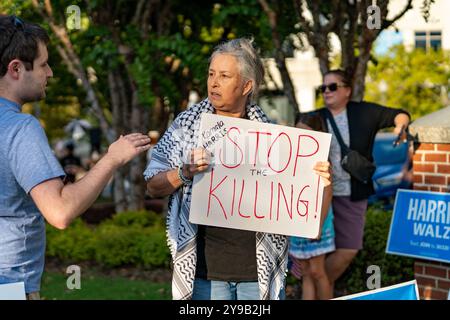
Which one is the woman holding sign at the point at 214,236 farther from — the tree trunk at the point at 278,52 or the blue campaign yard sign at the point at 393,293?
the tree trunk at the point at 278,52

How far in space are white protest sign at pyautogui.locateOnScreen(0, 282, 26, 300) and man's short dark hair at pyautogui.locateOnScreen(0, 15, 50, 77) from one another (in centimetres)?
75

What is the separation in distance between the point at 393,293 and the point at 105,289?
558cm

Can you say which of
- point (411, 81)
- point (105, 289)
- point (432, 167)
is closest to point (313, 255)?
point (432, 167)

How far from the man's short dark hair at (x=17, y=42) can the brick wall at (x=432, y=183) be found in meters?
4.05

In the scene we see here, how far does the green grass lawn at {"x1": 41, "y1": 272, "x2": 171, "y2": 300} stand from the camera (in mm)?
8367

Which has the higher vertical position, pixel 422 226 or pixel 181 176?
pixel 181 176

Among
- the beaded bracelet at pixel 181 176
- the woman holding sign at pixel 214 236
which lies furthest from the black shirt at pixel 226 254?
the beaded bracelet at pixel 181 176

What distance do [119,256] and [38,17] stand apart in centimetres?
319

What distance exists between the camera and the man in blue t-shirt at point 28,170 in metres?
2.96

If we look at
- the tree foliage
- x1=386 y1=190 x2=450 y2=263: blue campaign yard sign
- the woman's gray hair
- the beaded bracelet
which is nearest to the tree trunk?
x1=386 y1=190 x2=450 y2=263: blue campaign yard sign

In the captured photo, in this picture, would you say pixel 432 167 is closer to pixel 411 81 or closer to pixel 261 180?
pixel 261 180

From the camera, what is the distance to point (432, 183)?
6.61m

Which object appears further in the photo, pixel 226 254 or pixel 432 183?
pixel 432 183

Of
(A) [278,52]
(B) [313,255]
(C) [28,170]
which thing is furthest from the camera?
(A) [278,52]
